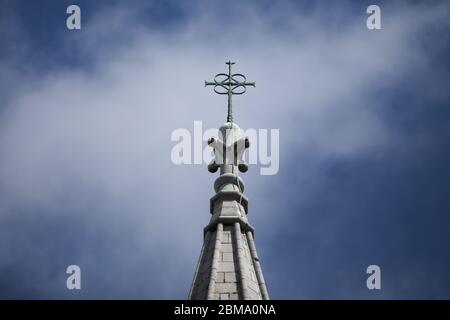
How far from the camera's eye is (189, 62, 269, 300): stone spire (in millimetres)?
12422

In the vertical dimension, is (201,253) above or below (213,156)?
below

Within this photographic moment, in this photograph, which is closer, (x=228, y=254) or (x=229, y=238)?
(x=228, y=254)

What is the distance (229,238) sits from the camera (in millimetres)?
14453

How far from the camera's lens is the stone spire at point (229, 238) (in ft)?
40.8
